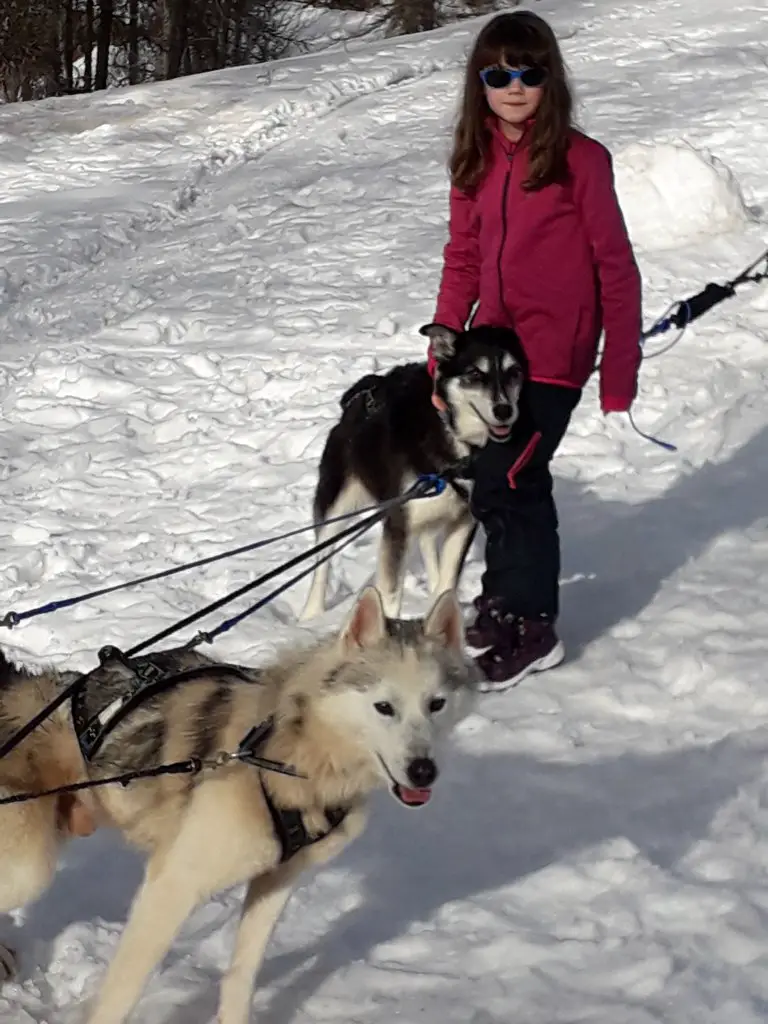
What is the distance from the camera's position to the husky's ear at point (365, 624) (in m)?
2.59

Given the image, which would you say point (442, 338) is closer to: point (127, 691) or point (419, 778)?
point (127, 691)

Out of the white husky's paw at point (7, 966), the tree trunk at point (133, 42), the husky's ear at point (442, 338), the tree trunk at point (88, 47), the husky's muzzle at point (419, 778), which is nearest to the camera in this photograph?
the husky's muzzle at point (419, 778)

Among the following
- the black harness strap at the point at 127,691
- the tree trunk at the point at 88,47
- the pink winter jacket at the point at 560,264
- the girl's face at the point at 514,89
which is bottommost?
the black harness strap at the point at 127,691

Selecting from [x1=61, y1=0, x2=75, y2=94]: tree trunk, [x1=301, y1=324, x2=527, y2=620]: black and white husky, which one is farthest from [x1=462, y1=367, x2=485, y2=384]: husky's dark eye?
[x1=61, y1=0, x2=75, y2=94]: tree trunk

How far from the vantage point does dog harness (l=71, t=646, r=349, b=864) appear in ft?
8.32

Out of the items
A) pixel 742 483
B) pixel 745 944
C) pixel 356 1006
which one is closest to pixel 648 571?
pixel 742 483

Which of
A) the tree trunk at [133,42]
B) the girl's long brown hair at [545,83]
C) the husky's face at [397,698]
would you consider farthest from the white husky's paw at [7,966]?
the tree trunk at [133,42]

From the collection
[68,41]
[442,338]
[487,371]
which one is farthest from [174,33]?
[487,371]

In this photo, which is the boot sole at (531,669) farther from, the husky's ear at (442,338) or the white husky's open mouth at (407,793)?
the white husky's open mouth at (407,793)

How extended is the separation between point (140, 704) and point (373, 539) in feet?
10.3

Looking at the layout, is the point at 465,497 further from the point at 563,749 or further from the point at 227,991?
the point at 227,991

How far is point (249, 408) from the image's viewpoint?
7348mm

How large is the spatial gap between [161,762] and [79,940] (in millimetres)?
735

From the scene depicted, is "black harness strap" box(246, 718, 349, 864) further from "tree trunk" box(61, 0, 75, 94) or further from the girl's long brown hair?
"tree trunk" box(61, 0, 75, 94)
